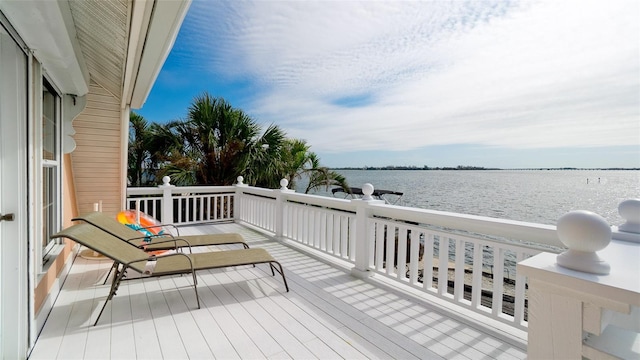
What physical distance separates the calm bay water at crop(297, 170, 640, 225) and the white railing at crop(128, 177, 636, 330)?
59 centimetres

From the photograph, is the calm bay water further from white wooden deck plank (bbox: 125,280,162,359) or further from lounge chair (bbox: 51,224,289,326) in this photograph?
white wooden deck plank (bbox: 125,280,162,359)

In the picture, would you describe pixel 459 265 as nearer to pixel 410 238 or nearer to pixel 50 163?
pixel 410 238

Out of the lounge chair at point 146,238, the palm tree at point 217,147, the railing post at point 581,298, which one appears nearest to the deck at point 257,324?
the lounge chair at point 146,238

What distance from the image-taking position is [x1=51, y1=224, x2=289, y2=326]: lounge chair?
102 inches

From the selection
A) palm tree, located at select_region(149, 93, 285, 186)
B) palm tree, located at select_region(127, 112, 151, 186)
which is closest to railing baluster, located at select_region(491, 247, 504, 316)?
palm tree, located at select_region(149, 93, 285, 186)

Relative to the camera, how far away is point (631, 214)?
124cm

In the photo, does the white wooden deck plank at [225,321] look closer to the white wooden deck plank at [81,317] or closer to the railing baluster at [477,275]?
the white wooden deck plank at [81,317]

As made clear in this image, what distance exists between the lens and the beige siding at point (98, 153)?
4391mm

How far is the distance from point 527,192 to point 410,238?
11635mm

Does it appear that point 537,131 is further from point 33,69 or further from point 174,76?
point 174,76

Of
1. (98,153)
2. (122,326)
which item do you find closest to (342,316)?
(122,326)

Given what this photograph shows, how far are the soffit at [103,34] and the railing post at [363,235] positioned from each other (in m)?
2.69

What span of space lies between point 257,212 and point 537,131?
1335cm

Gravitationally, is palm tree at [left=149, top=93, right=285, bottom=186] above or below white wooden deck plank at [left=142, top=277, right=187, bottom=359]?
above
